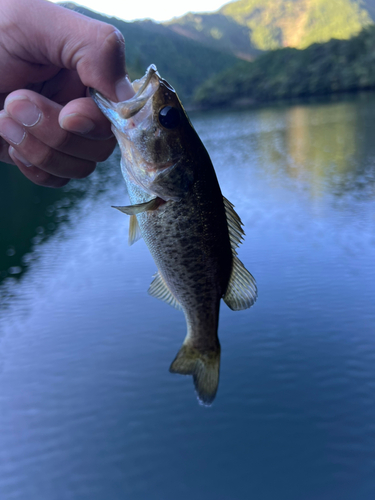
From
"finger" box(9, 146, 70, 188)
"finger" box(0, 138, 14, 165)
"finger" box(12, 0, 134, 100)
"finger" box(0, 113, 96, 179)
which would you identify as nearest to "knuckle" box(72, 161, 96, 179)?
"finger" box(0, 113, 96, 179)

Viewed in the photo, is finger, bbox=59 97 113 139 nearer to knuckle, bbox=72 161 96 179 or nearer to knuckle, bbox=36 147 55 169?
knuckle, bbox=36 147 55 169

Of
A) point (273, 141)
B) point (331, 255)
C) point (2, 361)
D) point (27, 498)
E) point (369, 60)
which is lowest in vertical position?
point (27, 498)

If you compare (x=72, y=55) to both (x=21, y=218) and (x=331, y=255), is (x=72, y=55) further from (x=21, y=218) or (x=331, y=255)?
(x=21, y=218)

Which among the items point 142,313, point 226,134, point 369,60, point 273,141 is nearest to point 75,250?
point 142,313

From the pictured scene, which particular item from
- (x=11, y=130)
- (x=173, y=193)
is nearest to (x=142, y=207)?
(x=173, y=193)

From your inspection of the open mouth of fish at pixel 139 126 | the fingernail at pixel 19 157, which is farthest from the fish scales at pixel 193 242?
the fingernail at pixel 19 157
